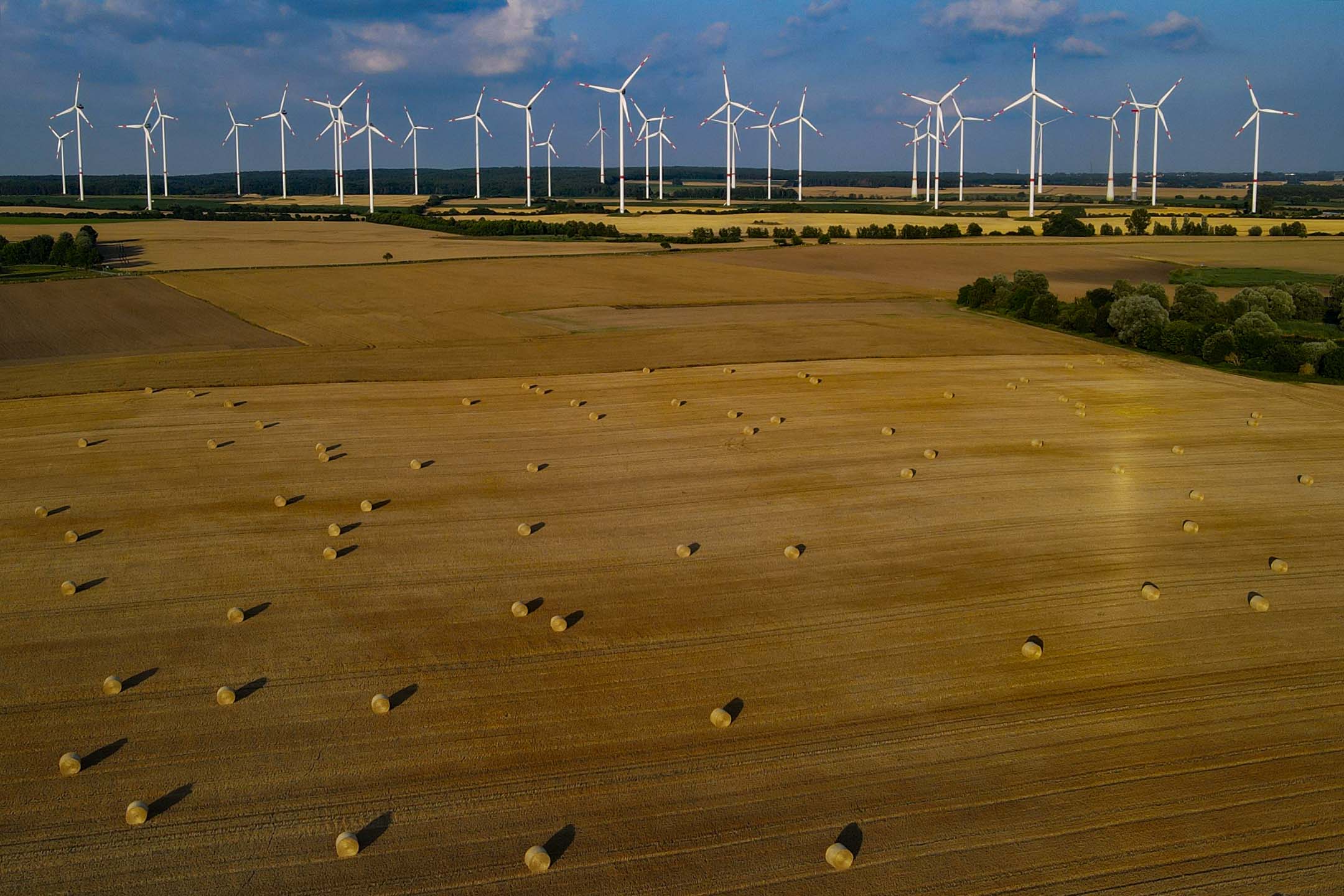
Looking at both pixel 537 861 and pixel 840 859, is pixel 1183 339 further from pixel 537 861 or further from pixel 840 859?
pixel 537 861

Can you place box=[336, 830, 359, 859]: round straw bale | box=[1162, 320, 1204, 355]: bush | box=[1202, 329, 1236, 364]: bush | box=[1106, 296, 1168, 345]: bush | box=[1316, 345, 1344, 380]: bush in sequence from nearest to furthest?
1. box=[336, 830, 359, 859]: round straw bale
2. box=[1316, 345, 1344, 380]: bush
3. box=[1202, 329, 1236, 364]: bush
4. box=[1162, 320, 1204, 355]: bush
5. box=[1106, 296, 1168, 345]: bush

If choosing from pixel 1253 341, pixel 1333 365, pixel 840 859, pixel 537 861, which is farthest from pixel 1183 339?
pixel 537 861

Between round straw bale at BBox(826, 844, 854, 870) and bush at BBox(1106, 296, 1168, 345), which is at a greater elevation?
bush at BBox(1106, 296, 1168, 345)

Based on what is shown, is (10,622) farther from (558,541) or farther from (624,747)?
(624,747)

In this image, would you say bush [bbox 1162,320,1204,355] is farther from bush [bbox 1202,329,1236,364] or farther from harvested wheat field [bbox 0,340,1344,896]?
harvested wheat field [bbox 0,340,1344,896]

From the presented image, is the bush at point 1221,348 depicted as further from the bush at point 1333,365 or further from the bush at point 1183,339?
the bush at point 1333,365

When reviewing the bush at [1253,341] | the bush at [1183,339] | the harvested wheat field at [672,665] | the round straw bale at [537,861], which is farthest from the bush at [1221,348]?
the round straw bale at [537,861]

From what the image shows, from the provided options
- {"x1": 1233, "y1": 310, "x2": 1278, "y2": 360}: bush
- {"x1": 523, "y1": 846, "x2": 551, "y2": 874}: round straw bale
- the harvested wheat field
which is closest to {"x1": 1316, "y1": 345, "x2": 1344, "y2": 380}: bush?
{"x1": 1233, "y1": 310, "x2": 1278, "y2": 360}: bush
